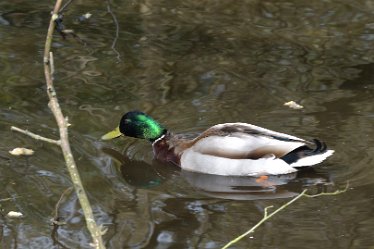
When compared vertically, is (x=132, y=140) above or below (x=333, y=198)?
below

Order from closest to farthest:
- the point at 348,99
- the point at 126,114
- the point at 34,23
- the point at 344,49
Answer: the point at 126,114, the point at 348,99, the point at 344,49, the point at 34,23

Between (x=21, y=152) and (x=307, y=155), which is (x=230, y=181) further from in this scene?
(x=21, y=152)

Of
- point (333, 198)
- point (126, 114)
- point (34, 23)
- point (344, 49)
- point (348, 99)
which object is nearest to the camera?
point (333, 198)

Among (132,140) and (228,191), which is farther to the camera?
(132,140)

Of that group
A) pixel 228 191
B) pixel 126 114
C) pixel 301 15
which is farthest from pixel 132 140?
pixel 301 15

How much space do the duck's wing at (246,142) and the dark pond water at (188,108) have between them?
0.65 feet

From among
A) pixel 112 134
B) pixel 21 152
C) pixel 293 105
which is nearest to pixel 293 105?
pixel 293 105

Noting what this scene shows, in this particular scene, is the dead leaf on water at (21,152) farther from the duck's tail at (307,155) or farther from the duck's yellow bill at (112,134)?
the duck's tail at (307,155)

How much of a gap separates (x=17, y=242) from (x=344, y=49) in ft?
16.3

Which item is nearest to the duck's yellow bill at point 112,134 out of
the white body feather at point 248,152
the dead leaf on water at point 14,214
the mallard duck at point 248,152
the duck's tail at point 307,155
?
the mallard duck at point 248,152

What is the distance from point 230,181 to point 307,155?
0.59 m

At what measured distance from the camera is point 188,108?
24.4 ft

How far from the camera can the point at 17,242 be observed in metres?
5.12

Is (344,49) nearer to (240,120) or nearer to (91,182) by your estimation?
(240,120)
